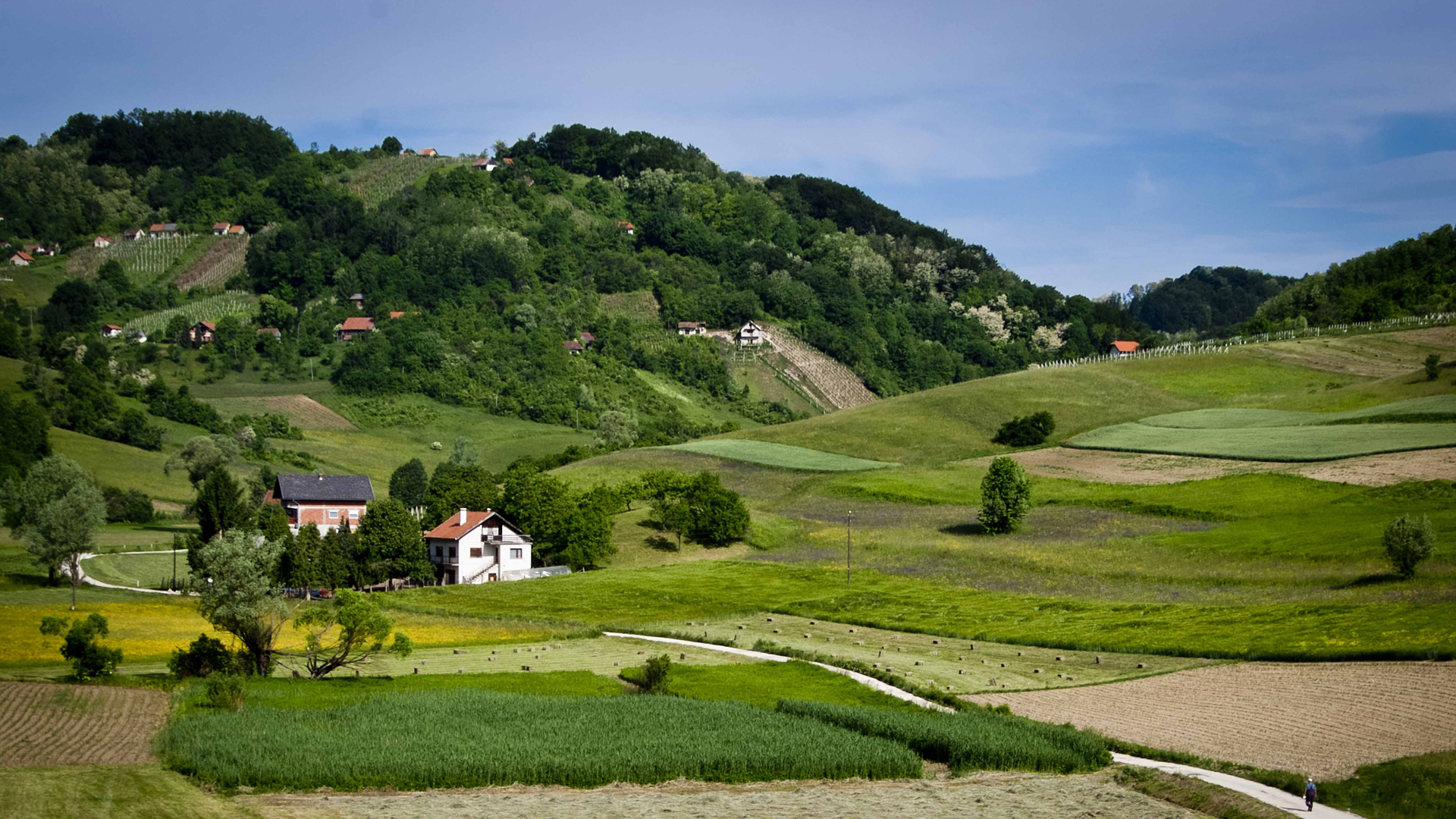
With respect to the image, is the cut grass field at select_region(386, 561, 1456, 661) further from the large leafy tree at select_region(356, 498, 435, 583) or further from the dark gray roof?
the dark gray roof

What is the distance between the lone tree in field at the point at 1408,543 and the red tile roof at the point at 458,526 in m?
63.9

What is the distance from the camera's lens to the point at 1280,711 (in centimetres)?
4466

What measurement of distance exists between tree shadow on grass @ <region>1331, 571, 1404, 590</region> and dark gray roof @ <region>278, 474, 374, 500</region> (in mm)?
86228

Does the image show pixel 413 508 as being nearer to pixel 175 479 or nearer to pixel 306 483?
pixel 306 483

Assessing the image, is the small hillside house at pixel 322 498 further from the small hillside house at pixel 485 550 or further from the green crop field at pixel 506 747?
the green crop field at pixel 506 747

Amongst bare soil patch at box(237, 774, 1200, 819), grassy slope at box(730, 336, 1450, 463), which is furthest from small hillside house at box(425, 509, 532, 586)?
bare soil patch at box(237, 774, 1200, 819)

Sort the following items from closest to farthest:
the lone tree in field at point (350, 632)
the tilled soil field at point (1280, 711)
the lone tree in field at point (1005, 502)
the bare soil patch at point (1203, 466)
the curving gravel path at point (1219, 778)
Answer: the curving gravel path at point (1219, 778), the tilled soil field at point (1280, 711), the lone tree in field at point (350, 632), the bare soil patch at point (1203, 466), the lone tree in field at point (1005, 502)

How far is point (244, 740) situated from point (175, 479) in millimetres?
109282

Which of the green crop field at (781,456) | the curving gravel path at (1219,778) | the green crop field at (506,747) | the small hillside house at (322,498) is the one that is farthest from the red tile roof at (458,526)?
the green crop field at (506,747)

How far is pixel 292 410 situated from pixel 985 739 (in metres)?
150

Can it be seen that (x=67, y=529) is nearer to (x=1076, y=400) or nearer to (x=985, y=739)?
(x=985, y=739)

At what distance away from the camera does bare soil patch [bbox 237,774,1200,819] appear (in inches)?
1379

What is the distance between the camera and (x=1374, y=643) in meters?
51.7

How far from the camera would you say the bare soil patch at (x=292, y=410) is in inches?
6693
